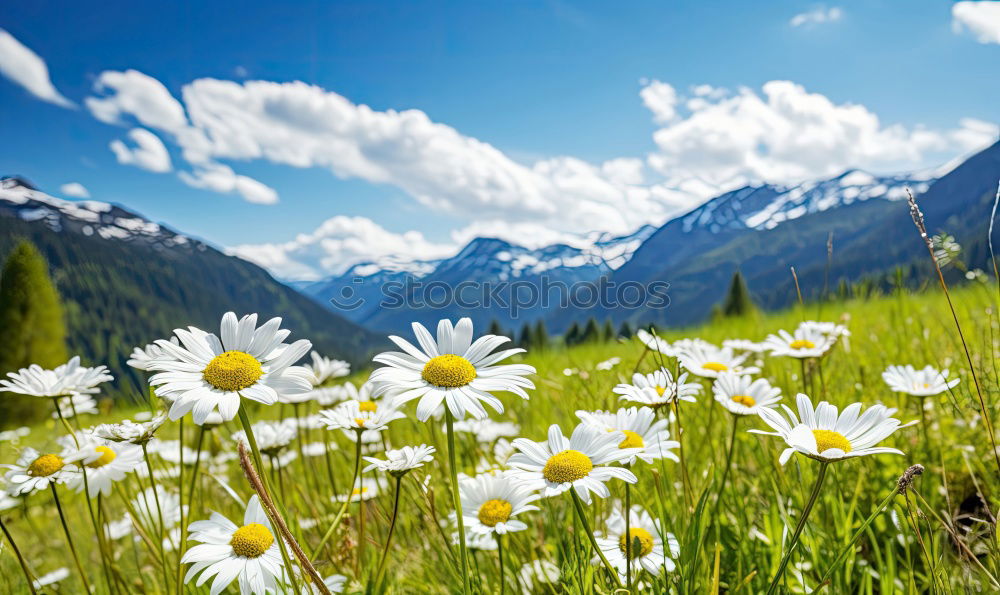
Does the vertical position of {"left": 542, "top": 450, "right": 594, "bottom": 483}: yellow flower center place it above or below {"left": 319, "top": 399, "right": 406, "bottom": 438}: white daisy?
below

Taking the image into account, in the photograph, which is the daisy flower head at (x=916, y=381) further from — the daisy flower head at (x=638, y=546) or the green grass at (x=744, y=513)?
the daisy flower head at (x=638, y=546)

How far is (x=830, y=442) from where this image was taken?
120cm

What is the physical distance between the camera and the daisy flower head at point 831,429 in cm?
110

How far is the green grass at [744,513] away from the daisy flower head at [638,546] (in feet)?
0.17

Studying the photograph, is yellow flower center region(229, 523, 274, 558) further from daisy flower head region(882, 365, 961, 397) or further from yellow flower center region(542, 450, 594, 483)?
daisy flower head region(882, 365, 961, 397)

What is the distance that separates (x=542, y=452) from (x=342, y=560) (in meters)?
1.00

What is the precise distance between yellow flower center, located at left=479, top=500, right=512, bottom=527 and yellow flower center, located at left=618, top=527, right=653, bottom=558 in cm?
35

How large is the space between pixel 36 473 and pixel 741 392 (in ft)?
7.48

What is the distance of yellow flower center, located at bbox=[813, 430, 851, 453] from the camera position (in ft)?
3.90

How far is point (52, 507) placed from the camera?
15.8 feet

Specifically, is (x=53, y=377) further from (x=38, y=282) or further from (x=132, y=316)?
(x=132, y=316)

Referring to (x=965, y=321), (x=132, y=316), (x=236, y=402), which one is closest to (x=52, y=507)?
(x=236, y=402)

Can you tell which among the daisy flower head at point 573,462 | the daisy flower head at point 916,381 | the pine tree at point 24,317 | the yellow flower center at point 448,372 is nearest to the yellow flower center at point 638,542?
the daisy flower head at point 573,462

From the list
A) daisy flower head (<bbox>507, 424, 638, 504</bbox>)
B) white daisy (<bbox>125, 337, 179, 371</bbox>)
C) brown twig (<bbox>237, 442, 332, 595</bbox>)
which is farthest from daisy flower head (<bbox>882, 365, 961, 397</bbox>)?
white daisy (<bbox>125, 337, 179, 371</bbox>)
